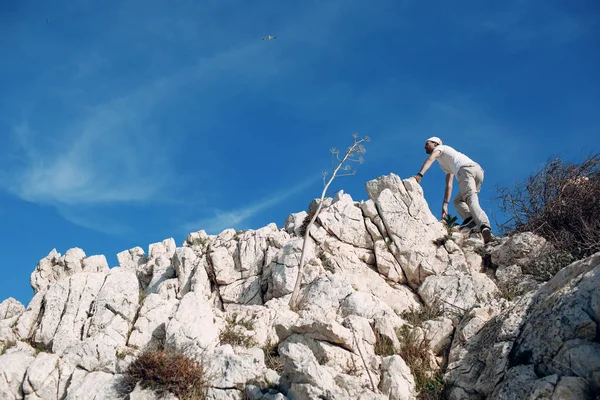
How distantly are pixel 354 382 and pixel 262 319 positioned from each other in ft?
12.1

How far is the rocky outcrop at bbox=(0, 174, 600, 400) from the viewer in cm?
1124

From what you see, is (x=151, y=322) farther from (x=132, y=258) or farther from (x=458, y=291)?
(x=132, y=258)

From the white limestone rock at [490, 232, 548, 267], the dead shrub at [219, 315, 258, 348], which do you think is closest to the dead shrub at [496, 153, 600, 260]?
the white limestone rock at [490, 232, 548, 267]

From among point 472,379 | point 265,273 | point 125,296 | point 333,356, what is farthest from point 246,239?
point 472,379

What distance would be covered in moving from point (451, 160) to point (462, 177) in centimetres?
81

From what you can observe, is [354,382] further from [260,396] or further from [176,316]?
[176,316]

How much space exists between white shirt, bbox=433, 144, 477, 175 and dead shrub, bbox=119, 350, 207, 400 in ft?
39.7

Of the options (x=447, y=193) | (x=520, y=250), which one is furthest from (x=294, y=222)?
(x=520, y=250)

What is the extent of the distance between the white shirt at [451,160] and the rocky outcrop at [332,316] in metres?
1.69

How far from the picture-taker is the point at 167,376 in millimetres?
12211

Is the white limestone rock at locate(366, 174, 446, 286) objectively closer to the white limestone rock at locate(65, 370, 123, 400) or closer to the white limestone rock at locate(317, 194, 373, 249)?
the white limestone rock at locate(317, 194, 373, 249)

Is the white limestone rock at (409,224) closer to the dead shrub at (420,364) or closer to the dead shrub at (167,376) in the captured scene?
the dead shrub at (420,364)

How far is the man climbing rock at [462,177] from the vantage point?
20047 mm

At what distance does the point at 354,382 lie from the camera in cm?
1167
